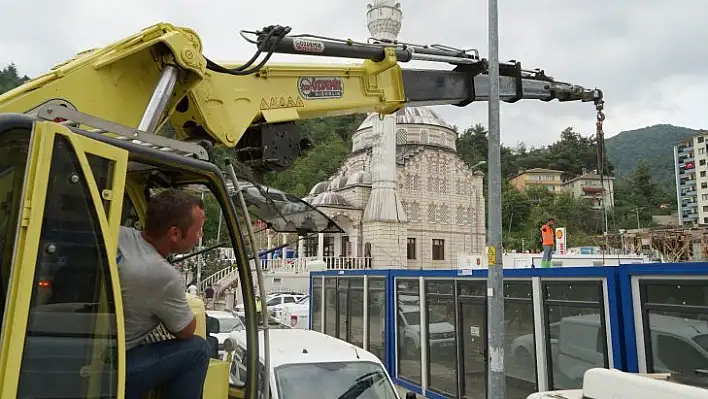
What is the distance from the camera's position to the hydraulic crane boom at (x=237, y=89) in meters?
3.56

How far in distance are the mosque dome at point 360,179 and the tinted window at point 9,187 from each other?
4400 centimetres

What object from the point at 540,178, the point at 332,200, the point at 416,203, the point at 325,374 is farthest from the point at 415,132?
the point at 540,178

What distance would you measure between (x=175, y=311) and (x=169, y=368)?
0.31 m

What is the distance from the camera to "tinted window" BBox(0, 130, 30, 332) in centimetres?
222

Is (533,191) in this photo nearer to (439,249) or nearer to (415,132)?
(415,132)

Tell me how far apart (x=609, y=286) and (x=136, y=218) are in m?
5.38

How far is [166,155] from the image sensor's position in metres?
2.89

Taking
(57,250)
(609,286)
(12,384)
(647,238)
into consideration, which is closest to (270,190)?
(57,250)

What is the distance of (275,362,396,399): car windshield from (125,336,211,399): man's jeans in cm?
341

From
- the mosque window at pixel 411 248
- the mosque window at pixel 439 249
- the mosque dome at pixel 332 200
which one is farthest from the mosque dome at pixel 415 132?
the mosque window at pixel 411 248

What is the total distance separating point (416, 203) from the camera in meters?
47.0

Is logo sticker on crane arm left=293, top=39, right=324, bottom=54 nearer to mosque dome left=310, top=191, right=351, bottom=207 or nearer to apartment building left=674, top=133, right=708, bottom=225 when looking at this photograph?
mosque dome left=310, top=191, right=351, bottom=207

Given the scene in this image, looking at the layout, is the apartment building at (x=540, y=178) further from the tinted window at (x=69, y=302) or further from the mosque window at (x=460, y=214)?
the tinted window at (x=69, y=302)

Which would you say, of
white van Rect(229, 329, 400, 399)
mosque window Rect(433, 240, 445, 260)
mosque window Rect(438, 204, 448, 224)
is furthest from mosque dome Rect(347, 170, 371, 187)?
white van Rect(229, 329, 400, 399)
